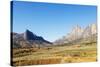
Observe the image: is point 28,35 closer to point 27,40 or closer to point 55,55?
point 27,40

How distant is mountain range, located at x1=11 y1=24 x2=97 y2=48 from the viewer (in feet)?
8.20

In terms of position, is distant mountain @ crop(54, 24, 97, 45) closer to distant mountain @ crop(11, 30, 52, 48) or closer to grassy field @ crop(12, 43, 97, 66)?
grassy field @ crop(12, 43, 97, 66)

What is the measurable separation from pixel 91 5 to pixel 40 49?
912mm

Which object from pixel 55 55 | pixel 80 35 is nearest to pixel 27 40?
pixel 55 55

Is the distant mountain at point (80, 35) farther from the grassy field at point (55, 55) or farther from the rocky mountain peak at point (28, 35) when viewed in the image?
the rocky mountain peak at point (28, 35)

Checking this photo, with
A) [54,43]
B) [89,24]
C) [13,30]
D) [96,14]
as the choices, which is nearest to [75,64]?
[54,43]

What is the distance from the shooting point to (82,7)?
2744 millimetres

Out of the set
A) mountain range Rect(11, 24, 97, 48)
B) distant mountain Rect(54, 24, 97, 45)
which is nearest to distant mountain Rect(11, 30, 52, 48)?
mountain range Rect(11, 24, 97, 48)

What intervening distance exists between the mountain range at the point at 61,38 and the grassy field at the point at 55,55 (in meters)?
0.06

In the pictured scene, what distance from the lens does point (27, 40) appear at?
2.54 meters

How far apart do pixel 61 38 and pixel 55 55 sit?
0.23 m
